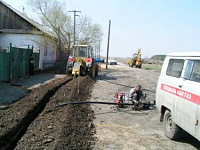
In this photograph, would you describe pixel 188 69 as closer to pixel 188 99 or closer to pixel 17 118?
pixel 188 99

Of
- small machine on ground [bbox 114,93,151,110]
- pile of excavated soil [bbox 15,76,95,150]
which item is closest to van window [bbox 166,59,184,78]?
pile of excavated soil [bbox 15,76,95,150]

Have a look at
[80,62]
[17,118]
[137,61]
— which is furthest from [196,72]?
[137,61]

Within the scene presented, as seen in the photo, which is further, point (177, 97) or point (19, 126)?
point (19, 126)

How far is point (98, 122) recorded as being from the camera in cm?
696

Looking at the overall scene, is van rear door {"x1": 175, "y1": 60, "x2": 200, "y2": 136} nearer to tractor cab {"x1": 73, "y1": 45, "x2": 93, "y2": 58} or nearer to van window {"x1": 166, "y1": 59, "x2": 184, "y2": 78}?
van window {"x1": 166, "y1": 59, "x2": 184, "y2": 78}

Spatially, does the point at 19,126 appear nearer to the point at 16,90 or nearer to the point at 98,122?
the point at 98,122

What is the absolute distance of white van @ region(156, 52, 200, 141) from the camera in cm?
441

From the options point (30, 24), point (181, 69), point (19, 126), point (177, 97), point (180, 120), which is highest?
point (30, 24)

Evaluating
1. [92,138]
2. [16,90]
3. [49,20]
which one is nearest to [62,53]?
[49,20]

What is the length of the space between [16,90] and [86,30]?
2636cm

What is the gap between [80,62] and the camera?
18.4m

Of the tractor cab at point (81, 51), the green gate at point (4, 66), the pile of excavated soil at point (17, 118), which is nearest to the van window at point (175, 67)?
the pile of excavated soil at point (17, 118)

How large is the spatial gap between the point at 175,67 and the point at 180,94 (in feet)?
3.03

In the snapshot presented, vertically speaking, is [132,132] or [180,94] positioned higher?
[180,94]
